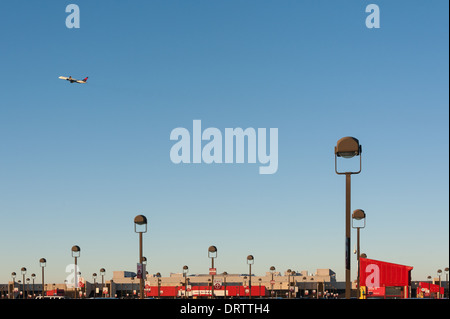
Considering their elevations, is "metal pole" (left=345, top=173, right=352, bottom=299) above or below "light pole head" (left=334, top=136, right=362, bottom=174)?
below

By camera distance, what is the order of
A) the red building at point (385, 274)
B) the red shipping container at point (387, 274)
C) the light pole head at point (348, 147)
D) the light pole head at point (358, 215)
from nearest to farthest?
1. the light pole head at point (348, 147)
2. the light pole head at point (358, 215)
3. the red building at point (385, 274)
4. the red shipping container at point (387, 274)

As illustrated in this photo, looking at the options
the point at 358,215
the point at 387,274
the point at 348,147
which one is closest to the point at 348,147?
the point at 348,147

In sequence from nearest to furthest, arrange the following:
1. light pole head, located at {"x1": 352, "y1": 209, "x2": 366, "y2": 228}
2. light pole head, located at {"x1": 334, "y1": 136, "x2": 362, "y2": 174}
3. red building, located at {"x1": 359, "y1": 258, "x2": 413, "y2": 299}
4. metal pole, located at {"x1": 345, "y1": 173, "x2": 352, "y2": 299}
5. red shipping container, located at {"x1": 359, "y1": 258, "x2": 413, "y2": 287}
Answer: metal pole, located at {"x1": 345, "y1": 173, "x2": 352, "y2": 299} → light pole head, located at {"x1": 334, "y1": 136, "x2": 362, "y2": 174} → light pole head, located at {"x1": 352, "y1": 209, "x2": 366, "y2": 228} → red building, located at {"x1": 359, "y1": 258, "x2": 413, "y2": 299} → red shipping container, located at {"x1": 359, "y1": 258, "x2": 413, "y2": 287}

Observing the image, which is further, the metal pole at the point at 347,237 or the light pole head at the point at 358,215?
the light pole head at the point at 358,215

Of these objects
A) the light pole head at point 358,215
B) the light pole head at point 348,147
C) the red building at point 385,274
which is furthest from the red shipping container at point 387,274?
the light pole head at point 348,147

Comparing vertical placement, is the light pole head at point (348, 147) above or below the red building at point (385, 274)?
above

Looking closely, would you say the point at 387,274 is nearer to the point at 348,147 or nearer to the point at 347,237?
the point at 347,237

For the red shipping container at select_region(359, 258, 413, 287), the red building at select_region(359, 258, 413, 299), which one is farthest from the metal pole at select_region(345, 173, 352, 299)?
the red shipping container at select_region(359, 258, 413, 287)

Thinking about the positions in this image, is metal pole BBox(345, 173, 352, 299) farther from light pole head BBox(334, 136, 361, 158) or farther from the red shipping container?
the red shipping container

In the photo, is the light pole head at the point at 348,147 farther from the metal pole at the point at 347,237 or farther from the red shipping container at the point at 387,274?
the red shipping container at the point at 387,274
